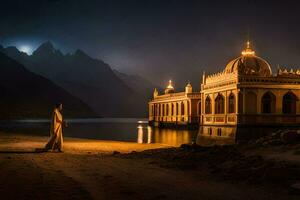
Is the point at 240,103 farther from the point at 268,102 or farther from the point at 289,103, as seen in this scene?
the point at 289,103

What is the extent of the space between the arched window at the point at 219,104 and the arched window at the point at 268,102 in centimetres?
432

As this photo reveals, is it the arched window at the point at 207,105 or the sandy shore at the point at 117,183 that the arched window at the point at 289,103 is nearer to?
the arched window at the point at 207,105

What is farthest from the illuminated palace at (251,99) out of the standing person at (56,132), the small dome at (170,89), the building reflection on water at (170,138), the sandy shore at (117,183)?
the small dome at (170,89)

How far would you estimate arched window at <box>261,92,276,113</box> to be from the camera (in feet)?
126

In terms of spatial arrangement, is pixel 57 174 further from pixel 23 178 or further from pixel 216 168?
pixel 216 168

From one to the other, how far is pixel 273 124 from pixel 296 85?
4358 millimetres

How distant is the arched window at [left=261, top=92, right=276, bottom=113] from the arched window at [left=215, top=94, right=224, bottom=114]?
170 inches

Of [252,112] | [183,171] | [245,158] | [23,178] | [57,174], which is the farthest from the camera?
[252,112]

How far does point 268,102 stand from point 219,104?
5290 millimetres

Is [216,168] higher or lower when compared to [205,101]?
lower

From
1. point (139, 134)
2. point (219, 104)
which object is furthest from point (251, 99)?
point (139, 134)

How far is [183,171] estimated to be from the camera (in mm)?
14164

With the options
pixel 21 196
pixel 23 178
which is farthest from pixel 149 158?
pixel 21 196

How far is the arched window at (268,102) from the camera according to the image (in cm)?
3828
